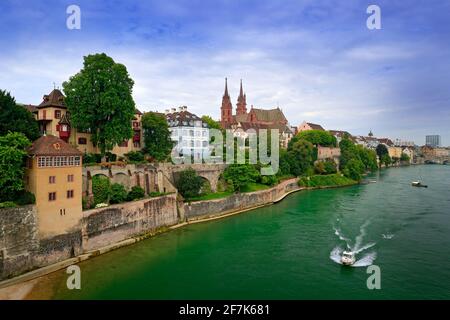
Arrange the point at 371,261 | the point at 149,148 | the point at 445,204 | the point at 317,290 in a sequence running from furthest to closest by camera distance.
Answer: the point at 445,204 < the point at 149,148 < the point at 371,261 < the point at 317,290

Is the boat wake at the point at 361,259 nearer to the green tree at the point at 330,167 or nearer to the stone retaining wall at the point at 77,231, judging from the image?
the stone retaining wall at the point at 77,231

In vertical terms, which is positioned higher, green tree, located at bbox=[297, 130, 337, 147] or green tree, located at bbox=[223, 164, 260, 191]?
→ green tree, located at bbox=[297, 130, 337, 147]

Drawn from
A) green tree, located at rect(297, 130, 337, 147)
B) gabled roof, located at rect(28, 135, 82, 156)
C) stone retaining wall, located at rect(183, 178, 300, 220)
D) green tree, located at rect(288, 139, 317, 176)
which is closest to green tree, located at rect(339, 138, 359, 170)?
green tree, located at rect(297, 130, 337, 147)

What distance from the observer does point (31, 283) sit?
21031mm

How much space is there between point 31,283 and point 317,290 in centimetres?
1673

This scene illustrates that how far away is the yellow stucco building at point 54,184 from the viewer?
23203 mm

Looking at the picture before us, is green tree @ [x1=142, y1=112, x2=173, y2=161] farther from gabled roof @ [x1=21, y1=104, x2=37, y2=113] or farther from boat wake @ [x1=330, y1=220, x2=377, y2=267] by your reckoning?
boat wake @ [x1=330, y1=220, x2=377, y2=267]

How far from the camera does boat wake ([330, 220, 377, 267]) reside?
2481cm

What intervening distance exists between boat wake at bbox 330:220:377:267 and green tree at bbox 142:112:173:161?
71.8ft

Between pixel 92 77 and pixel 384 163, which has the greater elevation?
pixel 92 77

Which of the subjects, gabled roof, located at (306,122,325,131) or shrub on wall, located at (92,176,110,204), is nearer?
shrub on wall, located at (92,176,110,204)

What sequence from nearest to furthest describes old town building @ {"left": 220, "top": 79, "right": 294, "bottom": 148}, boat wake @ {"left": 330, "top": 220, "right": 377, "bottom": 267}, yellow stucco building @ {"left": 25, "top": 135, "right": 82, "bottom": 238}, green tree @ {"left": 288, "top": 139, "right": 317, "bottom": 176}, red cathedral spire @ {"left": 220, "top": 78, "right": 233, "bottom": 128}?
yellow stucco building @ {"left": 25, "top": 135, "right": 82, "bottom": 238} < boat wake @ {"left": 330, "top": 220, "right": 377, "bottom": 267} < green tree @ {"left": 288, "top": 139, "right": 317, "bottom": 176} < old town building @ {"left": 220, "top": 79, "right": 294, "bottom": 148} < red cathedral spire @ {"left": 220, "top": 78, "right": 233, "bottom": 128}
